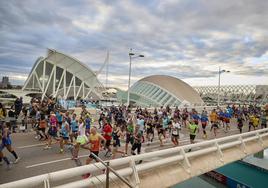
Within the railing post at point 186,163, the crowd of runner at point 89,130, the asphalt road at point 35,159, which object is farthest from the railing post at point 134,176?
the asphalt road at point 35,159

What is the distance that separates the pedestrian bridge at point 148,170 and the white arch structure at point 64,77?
42.1 meters

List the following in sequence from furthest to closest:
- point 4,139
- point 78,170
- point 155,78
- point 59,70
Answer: point 155,78 → point 59,70 → point 4,139 → point 78,170

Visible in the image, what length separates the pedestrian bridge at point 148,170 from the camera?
15.3 feet

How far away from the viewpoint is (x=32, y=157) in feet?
29.8

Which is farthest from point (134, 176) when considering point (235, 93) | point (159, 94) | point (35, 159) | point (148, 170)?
point (235, 93)

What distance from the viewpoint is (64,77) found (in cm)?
Result: 4931

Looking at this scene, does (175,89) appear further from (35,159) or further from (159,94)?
(35,159)

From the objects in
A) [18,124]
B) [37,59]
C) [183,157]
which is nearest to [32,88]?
[37,59]

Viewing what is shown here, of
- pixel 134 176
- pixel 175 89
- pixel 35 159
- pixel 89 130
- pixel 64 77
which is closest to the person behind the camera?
pixel 134 176

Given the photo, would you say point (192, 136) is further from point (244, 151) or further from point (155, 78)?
point (155, 78)

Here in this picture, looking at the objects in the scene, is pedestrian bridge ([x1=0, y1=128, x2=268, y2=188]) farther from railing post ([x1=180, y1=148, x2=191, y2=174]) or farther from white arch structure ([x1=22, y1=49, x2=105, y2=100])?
white arch structure ([x1=22, y1=49, x2=105, y2=100])

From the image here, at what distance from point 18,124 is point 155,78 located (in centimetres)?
4253

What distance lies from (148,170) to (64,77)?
45.4 m

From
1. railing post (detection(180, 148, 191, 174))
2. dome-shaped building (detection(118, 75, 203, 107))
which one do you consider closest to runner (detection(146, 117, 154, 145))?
railing post (detection(180, 148, 191, 174))
